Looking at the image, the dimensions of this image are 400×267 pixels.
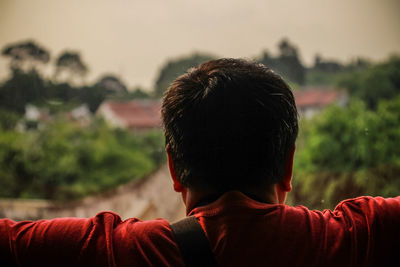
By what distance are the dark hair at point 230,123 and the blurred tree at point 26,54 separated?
5.45ft

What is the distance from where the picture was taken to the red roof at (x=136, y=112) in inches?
74.9

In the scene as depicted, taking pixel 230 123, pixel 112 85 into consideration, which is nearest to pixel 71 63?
pixel 112 85

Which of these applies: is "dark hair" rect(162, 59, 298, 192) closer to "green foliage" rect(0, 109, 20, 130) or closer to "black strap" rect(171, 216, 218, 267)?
"black strap" rect(171, 216, 218, 267)

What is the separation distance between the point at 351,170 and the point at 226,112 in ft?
4.04

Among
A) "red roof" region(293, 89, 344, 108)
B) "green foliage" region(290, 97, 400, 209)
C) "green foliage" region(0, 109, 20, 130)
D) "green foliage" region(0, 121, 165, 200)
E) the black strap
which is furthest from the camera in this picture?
"green foliage" region(0, 121, 165, 200)

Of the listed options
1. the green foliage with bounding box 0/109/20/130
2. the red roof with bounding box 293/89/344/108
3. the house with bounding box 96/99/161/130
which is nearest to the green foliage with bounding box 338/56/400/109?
the red roof with bounding box 293/89/344/108

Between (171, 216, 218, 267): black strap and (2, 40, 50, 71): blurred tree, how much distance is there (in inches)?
70.3

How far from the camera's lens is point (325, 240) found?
1.78 ft

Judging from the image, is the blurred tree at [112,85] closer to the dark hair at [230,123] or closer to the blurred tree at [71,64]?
the blurred tree at [71,64]

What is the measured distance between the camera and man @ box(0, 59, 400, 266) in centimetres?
54

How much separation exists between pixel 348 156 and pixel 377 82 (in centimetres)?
45

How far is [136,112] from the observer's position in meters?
2.09

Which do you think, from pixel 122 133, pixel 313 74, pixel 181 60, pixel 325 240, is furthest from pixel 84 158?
pixel 325 240

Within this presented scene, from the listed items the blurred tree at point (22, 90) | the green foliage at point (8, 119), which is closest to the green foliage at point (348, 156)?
the blurred tree at point (22, 90)
